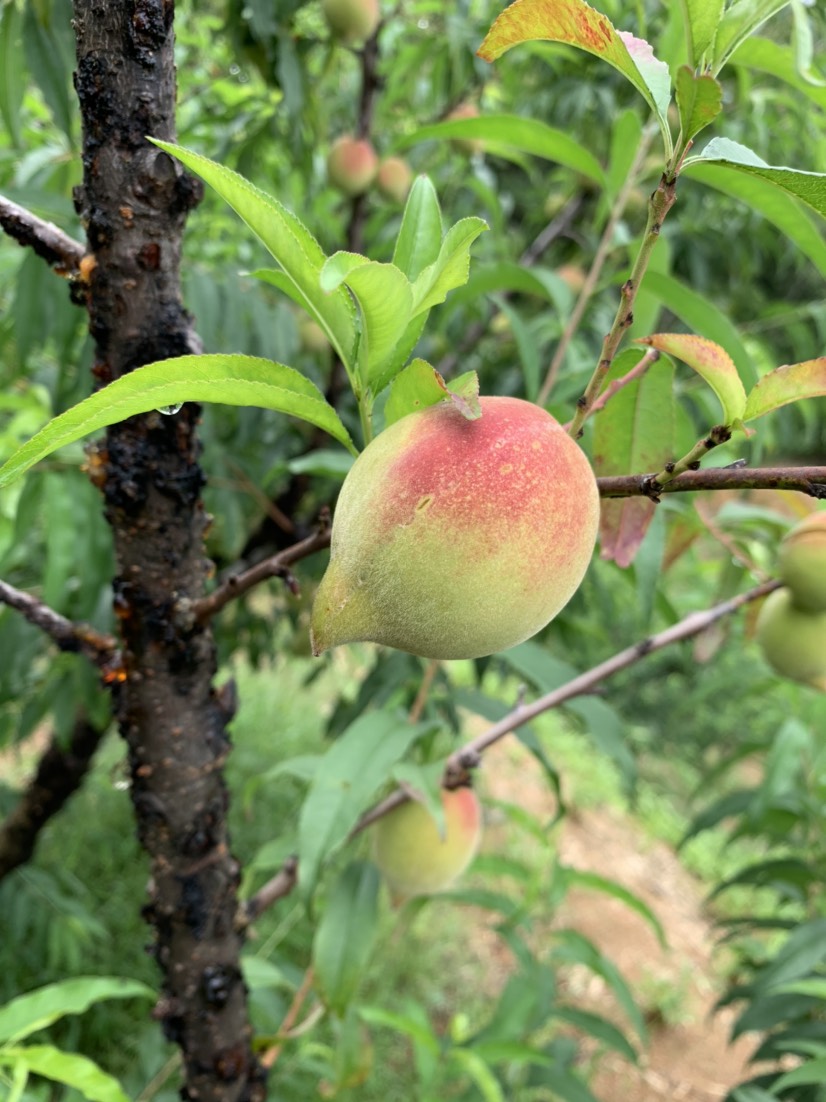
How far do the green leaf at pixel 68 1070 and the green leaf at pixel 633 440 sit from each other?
547mm

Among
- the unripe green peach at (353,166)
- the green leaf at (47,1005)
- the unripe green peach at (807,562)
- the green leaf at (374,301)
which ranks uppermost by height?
the unripe green peach at (353,166)

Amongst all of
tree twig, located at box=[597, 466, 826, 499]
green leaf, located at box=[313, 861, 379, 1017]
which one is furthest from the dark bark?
tree twig, located at box=[597, 466, 826, 499]

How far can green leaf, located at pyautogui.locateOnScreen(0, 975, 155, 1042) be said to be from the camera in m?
0.65

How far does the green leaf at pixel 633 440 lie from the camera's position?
0.48m

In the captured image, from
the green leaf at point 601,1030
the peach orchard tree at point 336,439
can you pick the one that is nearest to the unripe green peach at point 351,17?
the peach orchard tree at point 336,439

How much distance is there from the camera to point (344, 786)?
0.67 meters

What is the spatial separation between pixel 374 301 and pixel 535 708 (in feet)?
1.52

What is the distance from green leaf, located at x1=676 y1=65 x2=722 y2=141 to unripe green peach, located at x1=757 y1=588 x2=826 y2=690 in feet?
1.62

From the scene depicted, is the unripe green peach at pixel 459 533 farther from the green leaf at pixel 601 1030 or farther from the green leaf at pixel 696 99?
the green leaf at pixel 601 1030

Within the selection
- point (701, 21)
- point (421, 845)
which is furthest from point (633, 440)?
point (421, 845)

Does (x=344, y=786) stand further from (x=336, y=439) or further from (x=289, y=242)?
(x=289, y=242)

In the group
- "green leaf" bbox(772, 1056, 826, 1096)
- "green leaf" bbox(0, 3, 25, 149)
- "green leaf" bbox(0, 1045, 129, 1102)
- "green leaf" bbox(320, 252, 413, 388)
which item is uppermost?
"green leaf" bbox(0, 3, 25, 149)

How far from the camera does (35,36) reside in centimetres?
89

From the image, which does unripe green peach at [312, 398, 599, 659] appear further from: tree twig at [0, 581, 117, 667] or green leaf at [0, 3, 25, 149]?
green leaf at [0, 3, 25, 149]
